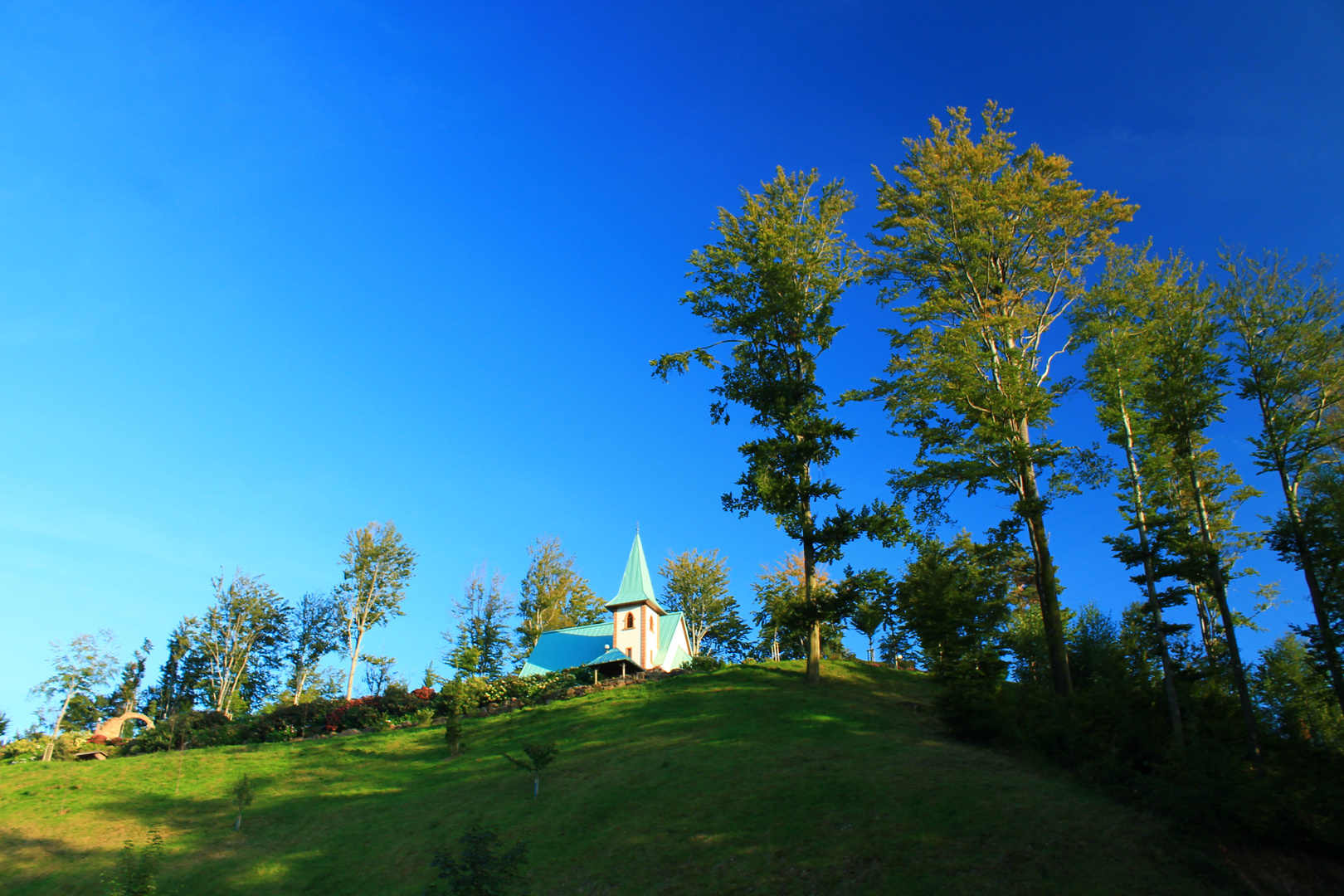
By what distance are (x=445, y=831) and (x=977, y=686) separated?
47.7 ft

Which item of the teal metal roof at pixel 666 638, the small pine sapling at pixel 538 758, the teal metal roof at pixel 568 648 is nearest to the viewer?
the small pine sapling at pixel 538 758

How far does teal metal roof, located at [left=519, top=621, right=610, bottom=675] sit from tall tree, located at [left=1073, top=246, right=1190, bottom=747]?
29.1m

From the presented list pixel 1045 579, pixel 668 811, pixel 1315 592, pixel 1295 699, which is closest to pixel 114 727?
pixel 668 811

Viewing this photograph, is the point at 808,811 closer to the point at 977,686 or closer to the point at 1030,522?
the point at 977,686

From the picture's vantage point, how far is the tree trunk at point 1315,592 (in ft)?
52.4

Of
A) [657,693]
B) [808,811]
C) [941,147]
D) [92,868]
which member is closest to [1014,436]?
[941,147]

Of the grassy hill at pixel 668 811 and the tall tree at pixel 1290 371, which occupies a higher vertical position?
the tall tree at pixel 1290 371

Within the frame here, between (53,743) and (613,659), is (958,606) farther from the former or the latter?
(53,743)

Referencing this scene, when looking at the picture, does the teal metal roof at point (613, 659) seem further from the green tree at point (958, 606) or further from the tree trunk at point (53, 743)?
the tree trunk at point (53, 743)

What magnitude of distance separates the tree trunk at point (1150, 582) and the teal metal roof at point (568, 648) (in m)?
29.2

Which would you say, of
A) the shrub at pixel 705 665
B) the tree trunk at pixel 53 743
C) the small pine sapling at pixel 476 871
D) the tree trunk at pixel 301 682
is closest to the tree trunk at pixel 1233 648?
the small pine sapling at pixel 476 871

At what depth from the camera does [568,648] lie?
1827 inches

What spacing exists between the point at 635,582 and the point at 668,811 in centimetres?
3162

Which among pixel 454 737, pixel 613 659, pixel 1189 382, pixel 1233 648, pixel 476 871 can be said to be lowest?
pixel 476 871
